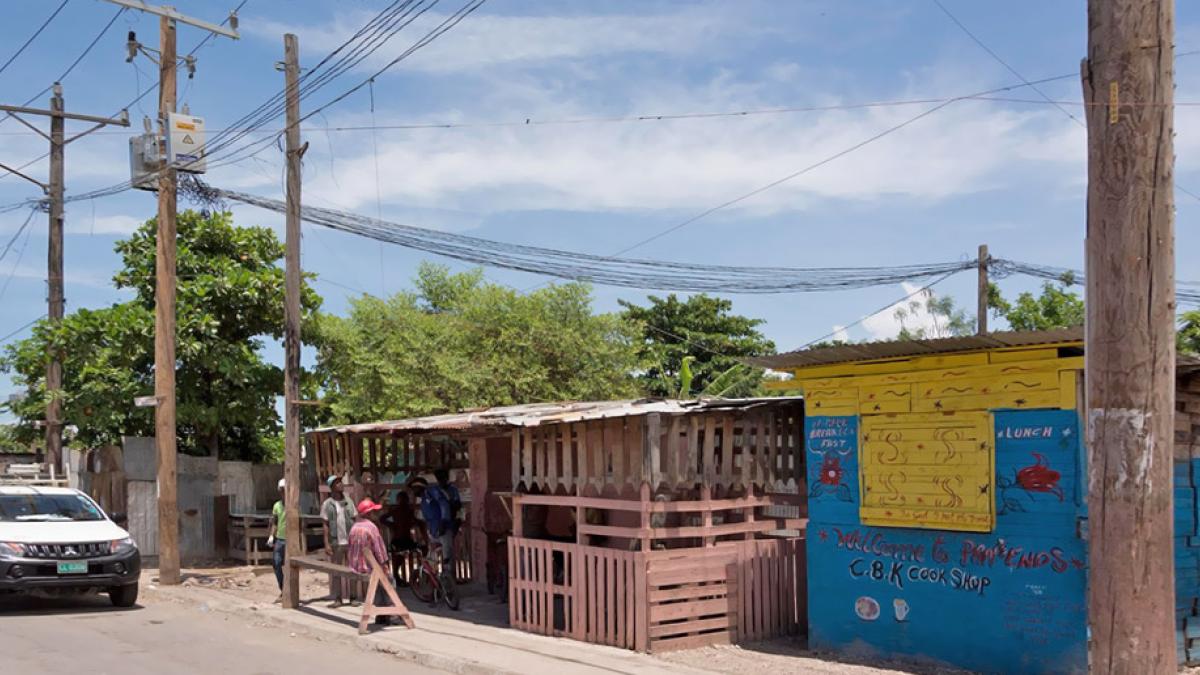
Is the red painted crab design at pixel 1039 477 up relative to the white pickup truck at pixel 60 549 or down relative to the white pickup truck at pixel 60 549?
up

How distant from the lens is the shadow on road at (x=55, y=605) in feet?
46.3

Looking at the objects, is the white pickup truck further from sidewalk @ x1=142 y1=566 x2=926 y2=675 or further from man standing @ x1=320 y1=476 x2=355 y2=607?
man standing @ x1=320 y1=476 x2=355 y2=607

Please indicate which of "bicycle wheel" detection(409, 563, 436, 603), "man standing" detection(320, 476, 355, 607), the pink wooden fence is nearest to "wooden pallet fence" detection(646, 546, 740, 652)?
the pink wooden fence

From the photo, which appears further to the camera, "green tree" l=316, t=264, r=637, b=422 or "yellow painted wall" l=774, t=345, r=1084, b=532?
"green tree" l=316, t=264, r=637, b=422

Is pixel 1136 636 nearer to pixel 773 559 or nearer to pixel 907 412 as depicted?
pixel 907 412

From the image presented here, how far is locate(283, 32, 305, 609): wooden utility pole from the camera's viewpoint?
1412 cm

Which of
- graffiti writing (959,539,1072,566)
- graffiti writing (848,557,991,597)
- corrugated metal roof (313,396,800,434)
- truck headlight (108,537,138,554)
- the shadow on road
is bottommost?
the shadow on road

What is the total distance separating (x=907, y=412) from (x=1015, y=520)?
1386 mm

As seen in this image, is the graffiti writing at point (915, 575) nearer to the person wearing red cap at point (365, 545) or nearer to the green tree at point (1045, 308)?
the person wearing red cap at point (365, 545)

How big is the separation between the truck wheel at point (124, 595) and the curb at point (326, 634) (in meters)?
0.81

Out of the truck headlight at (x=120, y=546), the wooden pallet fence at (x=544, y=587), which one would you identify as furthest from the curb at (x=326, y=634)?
the wooden pallet fence at (x=544, y=587)

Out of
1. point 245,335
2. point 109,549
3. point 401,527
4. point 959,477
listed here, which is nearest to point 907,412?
point 959,477

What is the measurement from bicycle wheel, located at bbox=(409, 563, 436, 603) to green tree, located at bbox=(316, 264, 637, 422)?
26.9ft

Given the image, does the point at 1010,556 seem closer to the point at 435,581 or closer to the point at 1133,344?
the point at 1133,344
